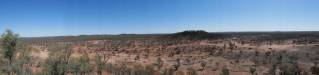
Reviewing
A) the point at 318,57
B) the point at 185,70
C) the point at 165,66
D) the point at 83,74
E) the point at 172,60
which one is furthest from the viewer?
the point at 172,60

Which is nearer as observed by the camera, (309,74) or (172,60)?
(309,74)

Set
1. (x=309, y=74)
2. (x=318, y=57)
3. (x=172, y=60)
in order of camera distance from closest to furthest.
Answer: (x=309, y=74) → (x=318, y=57) → (x=172, y=60)

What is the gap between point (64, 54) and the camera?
3195cm

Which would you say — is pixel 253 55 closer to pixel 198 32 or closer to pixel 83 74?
pixel 83 74

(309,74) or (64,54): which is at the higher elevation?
(64,54)

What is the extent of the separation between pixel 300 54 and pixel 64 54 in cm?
3036

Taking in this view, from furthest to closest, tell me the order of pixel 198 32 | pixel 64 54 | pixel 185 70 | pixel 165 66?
pixel 198 32 → pixel 165 66 → pixel 185 70 → pixel 64 54

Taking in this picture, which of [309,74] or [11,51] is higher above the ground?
[11,51]

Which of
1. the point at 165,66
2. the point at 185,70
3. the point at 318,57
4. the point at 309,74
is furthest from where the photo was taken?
the point at 318,57

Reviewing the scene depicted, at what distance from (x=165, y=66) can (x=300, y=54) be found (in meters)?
17.8

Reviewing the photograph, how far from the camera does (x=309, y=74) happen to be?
35.2 m

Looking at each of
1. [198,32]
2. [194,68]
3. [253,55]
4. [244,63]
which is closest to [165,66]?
[194,68]

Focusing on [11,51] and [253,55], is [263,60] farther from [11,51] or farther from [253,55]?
[11,51]

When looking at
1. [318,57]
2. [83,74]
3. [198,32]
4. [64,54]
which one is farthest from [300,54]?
[198,32]
